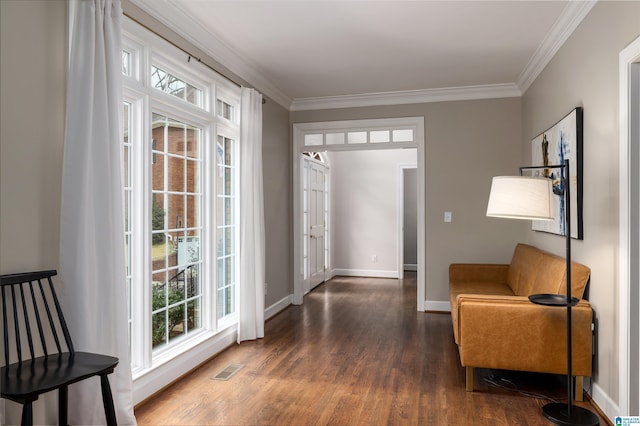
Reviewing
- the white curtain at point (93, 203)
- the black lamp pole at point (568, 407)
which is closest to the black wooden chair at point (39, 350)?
the white curtain at point (93, 203)

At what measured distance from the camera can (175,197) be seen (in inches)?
132

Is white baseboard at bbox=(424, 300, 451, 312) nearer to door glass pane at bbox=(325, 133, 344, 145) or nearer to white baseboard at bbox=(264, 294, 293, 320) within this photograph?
white baseboard at bbox=(264, 294, 293, 320)

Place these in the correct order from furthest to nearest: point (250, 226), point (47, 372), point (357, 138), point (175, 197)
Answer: point (357, 138), point (250, 226), point (175, 197), point (47, 372)

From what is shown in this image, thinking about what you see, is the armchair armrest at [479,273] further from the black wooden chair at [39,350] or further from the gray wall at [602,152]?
the black wooden chair at [39,350]

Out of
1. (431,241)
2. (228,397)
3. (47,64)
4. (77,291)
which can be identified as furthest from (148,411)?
(431,241)

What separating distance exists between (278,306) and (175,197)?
244cm

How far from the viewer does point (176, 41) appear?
3.22 metres

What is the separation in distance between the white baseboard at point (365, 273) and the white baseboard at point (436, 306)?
2.53 metres

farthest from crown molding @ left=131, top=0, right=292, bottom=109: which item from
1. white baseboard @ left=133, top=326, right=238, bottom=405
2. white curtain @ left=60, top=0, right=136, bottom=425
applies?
white baseboard @ left=133, top=326, right=238, bottom=405

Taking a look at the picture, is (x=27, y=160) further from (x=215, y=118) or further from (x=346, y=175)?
(x=346, y=175)

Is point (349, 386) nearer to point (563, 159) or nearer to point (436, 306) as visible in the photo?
point (563, 159)

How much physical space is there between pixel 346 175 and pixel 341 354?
4.79 m

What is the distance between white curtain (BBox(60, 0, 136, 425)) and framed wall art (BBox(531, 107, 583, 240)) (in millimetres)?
2777

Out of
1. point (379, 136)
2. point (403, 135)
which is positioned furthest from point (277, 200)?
point (403, 135)
